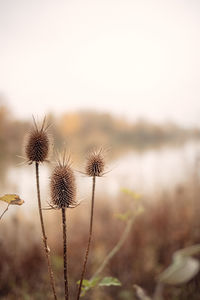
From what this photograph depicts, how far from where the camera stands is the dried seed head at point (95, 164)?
4.30 ft

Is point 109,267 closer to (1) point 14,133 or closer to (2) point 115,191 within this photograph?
(2) point 115,191

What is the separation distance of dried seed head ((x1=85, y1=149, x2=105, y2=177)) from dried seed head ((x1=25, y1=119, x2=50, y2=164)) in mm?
240

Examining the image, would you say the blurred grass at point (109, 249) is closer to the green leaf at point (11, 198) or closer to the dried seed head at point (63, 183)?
the dried seed head at point (63, 183)

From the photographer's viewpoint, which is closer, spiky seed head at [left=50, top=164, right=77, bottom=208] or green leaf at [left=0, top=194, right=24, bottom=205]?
green leaf at [left=0, top=194, right=24, bottom=205]

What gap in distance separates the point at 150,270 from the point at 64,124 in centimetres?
2581

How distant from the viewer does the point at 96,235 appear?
5781mm

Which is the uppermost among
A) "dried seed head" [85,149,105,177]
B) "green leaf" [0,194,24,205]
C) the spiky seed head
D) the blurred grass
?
"dried seed head" [85,149,105,177]

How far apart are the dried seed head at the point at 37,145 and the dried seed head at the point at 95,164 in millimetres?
240

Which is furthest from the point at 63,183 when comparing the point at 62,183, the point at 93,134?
the point at 93,134

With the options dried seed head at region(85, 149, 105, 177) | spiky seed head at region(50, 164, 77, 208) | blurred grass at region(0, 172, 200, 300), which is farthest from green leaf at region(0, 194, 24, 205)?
blurred grass at region(0, 172, 200, 300)

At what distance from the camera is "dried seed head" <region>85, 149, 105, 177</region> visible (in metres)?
1.31

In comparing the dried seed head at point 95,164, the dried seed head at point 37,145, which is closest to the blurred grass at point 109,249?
the dried seed head at point 95,164

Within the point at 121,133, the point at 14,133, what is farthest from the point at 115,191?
the point at 121,133

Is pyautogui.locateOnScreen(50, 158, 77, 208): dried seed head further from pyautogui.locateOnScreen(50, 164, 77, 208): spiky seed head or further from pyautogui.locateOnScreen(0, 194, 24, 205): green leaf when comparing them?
pyautogui.locateOnScreen(0, 194, 24, 205): green leaf
